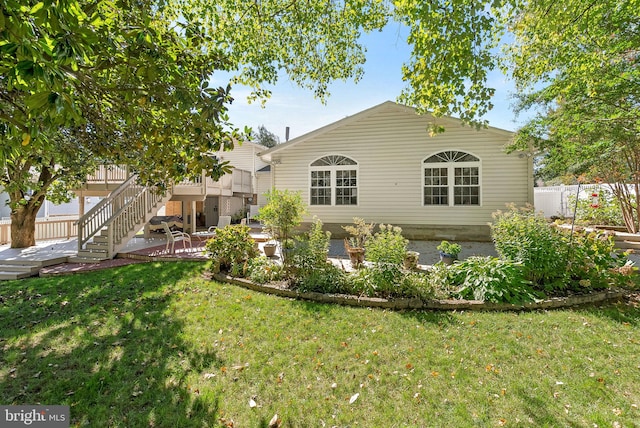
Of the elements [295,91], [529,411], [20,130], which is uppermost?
[295,91]

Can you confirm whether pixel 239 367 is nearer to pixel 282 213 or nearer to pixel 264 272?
pixel 264 272

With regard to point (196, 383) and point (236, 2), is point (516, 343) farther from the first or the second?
point (236, 2)

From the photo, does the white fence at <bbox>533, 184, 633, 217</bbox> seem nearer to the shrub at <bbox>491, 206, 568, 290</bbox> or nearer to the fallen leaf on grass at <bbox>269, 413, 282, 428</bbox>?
the shrub at <bbox>491, 206, 568, 290</bbox>

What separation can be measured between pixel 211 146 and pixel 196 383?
8.10 feet

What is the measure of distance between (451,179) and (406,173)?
167 centimetres

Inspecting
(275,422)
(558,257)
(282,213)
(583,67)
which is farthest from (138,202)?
(583,67)

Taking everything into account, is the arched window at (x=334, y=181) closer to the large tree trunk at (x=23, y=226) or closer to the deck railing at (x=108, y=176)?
the deck railing at (x=108, y=176)

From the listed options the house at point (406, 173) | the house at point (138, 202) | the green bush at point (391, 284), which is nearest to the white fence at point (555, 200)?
the house at point (406, 173)

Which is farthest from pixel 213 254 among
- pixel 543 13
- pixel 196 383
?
pixel 543 13

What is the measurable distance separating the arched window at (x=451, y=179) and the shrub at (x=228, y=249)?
24.1ft

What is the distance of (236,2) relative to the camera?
5.43 m

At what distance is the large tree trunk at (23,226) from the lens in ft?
35.0

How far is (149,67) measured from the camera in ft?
8.44

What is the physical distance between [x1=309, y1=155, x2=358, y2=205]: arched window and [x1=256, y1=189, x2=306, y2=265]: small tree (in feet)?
18.4
